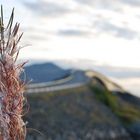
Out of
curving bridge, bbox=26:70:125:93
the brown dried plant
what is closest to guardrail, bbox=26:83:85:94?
curving bridge, bbox=26:70:125:93

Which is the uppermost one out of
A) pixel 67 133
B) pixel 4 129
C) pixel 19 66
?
pixel 19 66

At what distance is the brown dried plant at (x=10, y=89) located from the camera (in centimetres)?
1029

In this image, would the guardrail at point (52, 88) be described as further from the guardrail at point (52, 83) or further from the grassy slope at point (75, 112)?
the guardrail at point (52, 83)

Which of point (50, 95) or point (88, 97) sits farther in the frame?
point (88, 97)

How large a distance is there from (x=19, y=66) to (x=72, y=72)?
449 feet

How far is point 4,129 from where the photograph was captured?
10.4 metres

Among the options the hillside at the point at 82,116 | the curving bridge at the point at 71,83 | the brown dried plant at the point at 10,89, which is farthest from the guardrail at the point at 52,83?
the brown dried plant at the point at 10,89

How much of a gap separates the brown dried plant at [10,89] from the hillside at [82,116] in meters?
→ 84.1

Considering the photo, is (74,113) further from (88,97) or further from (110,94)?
(110,94)

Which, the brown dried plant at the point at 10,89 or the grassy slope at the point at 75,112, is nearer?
the brown dried plant at the point at 10,89

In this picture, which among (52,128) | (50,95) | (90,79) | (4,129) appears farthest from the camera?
(90,79)

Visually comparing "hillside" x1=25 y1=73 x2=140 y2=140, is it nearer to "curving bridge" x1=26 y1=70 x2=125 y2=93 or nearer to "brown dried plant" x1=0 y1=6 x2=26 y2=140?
"curving bridge" x1=26 y1=70 x2=125 y2=93

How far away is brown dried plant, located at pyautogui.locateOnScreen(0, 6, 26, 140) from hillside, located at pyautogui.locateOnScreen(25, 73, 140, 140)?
3312 inches

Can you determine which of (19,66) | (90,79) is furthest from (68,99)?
(19,66)
